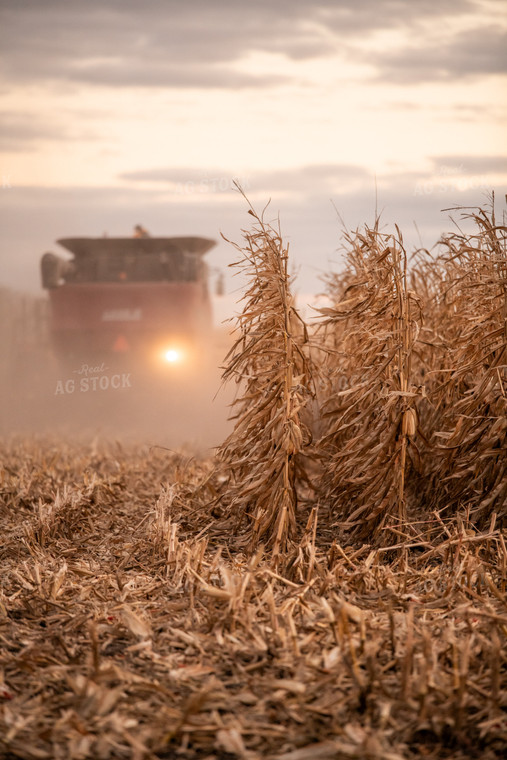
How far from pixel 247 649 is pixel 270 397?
1.61m

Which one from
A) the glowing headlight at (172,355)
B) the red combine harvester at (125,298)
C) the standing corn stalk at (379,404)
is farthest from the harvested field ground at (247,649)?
the glowing headlight at (172,355)

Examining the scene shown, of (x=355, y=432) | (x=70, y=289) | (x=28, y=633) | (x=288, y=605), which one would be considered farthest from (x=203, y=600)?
(x=70, y=289)

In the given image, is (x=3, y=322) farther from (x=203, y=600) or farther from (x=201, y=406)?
(x=203, y=600)

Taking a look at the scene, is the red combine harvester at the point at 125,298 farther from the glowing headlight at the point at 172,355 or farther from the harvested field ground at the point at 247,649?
the harvested field ground at the point at 247,649

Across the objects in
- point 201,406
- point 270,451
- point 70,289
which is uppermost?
point 70,289

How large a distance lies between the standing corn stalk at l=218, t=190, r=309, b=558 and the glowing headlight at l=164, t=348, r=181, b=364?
6266mm

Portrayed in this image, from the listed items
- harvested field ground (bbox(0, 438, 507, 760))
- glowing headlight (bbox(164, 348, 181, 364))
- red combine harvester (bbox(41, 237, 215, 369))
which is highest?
red combine harvester (bbox(41, 237, 215, 369))

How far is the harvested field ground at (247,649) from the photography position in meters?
2.41

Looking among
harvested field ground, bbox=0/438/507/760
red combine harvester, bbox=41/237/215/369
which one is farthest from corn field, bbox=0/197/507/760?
red combine harvester, bbox=41/237/215/369

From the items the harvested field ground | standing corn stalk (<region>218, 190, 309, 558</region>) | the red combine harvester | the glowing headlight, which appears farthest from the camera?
the glowing headlight

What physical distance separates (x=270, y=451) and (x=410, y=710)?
74.6 inches

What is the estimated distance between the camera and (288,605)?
10.6 ft

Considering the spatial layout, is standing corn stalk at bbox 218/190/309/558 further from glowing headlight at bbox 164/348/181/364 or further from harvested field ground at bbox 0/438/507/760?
glowing headlight at bbox 164/348/181/364

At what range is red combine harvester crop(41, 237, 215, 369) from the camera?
1035 centimetres
